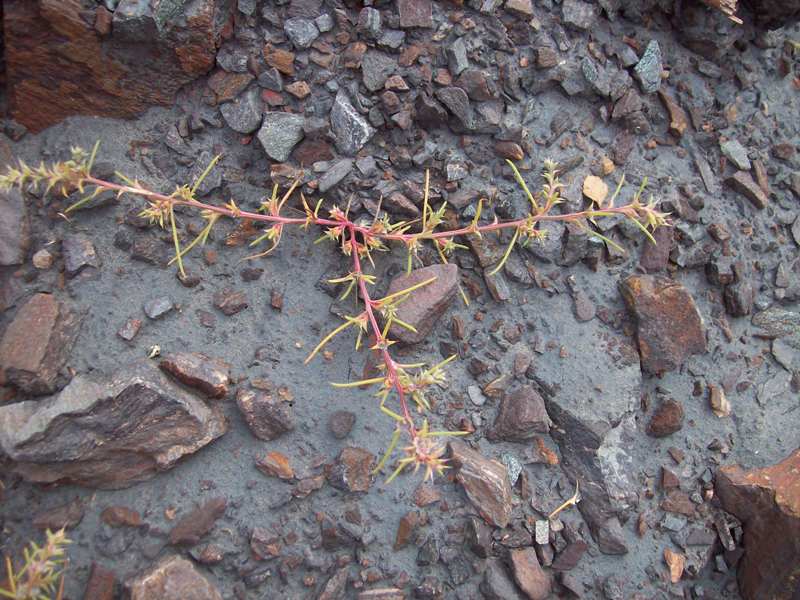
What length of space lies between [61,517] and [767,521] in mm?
2426

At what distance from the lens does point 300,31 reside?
2.35m

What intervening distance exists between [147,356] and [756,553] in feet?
7.53

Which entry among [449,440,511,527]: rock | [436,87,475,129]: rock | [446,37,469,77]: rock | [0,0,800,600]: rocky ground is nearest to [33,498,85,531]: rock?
[0,0,800,600]: rocky ground

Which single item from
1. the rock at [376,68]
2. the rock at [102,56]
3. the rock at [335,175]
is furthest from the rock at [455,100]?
the rock at [102,56]

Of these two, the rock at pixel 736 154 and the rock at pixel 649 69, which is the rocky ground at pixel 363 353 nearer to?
the rock at pixel 649 69

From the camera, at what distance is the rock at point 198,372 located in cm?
213

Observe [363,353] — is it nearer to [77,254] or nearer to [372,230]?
[372,230]

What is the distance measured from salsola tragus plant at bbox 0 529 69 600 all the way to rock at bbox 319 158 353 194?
1333 mm

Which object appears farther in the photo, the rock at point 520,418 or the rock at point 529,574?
the rock at point 520,418

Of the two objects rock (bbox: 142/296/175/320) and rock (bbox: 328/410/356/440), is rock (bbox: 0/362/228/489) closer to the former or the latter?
rock (bbox: 142/296/175/320)

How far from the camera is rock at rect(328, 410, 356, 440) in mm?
2203

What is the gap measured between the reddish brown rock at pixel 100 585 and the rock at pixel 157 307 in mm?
800

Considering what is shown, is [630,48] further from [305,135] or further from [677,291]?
[305,135]

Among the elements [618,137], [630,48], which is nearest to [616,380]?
[618,137]
